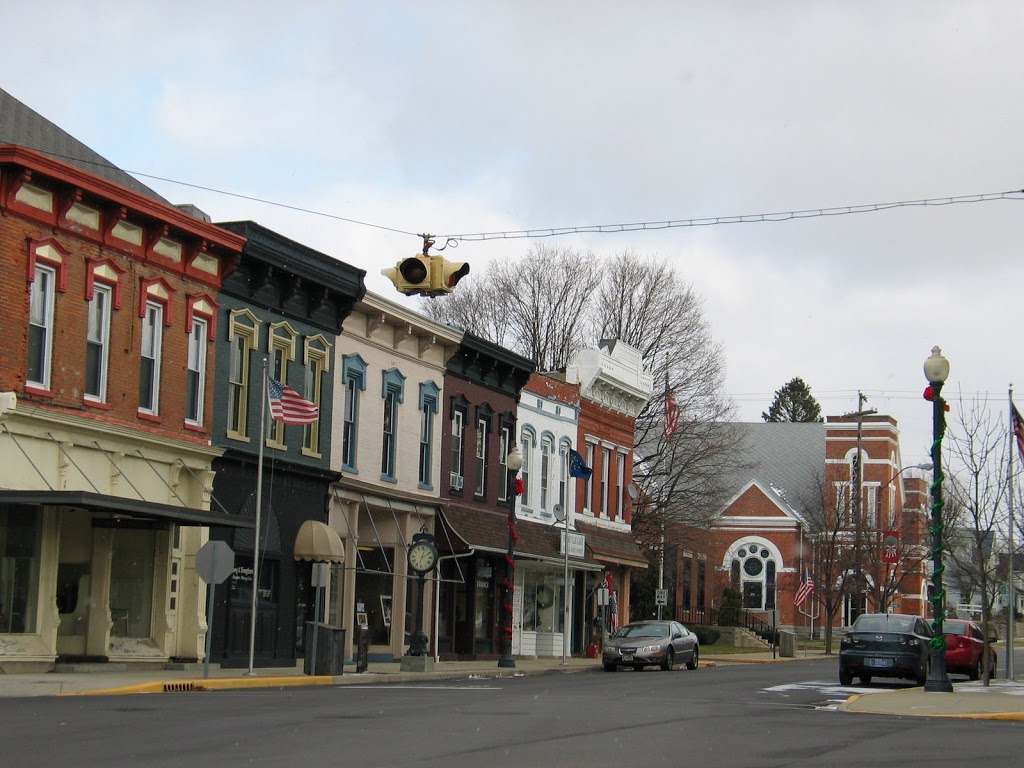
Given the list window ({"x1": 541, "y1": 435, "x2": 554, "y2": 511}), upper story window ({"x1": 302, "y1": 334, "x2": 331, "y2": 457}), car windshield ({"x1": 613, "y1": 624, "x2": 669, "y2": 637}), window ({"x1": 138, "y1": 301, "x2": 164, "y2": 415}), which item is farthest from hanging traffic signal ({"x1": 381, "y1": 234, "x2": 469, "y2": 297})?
window ({"x1": 541, "y1": 435, "x2": 554, "y2": 511})

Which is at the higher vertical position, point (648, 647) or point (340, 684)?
point (648, 647)

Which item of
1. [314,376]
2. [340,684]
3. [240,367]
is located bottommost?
[340,684]

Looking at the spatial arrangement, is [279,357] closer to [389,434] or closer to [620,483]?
[389,434]

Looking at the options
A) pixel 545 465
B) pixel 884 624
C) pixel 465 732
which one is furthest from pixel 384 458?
pixel 465 732

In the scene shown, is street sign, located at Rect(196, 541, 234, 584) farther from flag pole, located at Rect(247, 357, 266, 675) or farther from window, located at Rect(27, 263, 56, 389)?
window, located at Rect(27, 263, 56, 389)

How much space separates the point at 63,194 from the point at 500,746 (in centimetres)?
1643

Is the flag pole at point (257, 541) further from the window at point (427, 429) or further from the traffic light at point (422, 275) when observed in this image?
the traffic light at point (422, 275)

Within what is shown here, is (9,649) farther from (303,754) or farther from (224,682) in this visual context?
(303,754)

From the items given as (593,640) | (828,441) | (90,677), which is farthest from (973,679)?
(828,441)

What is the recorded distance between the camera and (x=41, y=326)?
2695cm

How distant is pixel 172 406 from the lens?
100.0 ft

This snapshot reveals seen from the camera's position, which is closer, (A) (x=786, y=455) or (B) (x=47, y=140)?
(B) (x=47, y=140)

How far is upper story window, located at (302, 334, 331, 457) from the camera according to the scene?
35.1 m

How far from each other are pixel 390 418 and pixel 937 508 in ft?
54.2
